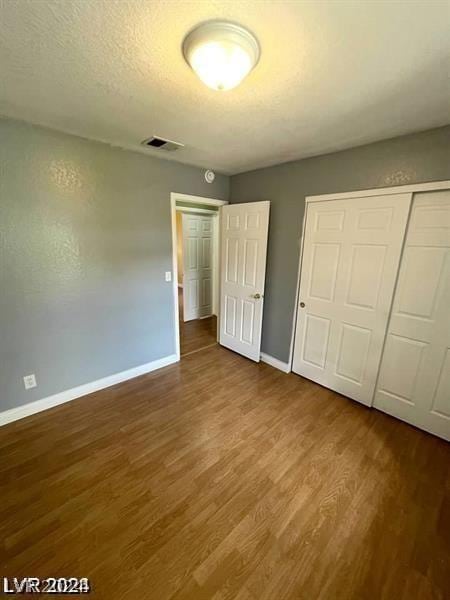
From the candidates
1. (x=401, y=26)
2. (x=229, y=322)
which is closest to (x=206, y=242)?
(x=229, y=322)

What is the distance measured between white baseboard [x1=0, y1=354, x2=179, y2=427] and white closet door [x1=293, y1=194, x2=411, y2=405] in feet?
5.79

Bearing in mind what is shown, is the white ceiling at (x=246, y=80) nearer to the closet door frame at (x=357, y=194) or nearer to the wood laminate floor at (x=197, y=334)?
the closet door frame at (x=357, y=194)

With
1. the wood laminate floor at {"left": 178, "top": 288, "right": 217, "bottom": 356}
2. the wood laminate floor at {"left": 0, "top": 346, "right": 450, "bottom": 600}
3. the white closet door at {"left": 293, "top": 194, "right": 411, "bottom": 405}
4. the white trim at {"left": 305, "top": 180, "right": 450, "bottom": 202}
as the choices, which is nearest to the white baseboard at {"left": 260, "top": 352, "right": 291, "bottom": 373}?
the white closet door at {"left": 293, "top": 194, "right": 411, "bottom": 405}

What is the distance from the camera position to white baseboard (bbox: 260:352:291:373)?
293 centimetres

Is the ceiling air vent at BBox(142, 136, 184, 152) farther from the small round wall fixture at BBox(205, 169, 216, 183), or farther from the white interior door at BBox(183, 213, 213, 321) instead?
the white interior door at BBox(183, 213, 213, 321)

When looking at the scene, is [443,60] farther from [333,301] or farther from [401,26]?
[333,301]

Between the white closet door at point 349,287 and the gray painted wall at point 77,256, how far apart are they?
161 cm

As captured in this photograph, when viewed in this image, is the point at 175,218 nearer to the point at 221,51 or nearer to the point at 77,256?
the point at 77,256

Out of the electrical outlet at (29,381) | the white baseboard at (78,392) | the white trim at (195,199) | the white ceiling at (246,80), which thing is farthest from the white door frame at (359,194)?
the electrical outlet at (29,381)

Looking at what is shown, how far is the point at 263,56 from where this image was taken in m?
1.14

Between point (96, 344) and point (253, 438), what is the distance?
5.66 feet

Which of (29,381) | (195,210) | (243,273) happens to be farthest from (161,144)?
(29,381)

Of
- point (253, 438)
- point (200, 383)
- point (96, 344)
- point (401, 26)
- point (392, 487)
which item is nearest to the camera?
point (401, 26)

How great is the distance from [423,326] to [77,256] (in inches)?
119
